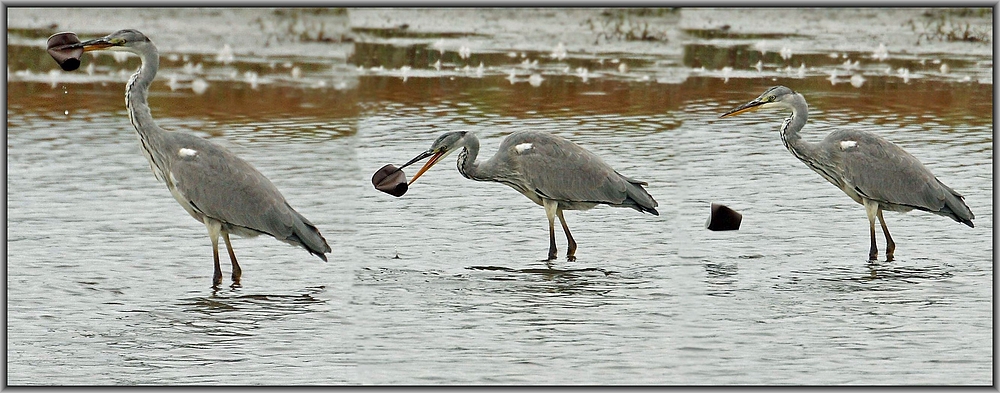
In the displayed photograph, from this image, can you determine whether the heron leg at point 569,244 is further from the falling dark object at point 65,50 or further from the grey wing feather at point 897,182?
the falling dark object at point 65,50

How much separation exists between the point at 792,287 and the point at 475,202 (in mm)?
2725

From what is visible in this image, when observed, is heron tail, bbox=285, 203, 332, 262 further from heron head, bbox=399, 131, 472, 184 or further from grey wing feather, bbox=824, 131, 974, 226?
grey wing feather, bbox=824, 131, 974, 226

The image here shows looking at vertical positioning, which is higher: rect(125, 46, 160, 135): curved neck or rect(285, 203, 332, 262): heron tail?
rect(125, 46, 160, 135): curved neck

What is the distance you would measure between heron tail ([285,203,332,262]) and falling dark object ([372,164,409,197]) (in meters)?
0.99

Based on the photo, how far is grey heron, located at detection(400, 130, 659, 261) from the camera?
8875mm

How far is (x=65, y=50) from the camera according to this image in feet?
25.9

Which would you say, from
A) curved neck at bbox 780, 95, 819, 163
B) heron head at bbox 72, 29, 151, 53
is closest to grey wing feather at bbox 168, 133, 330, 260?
heron head at bbox 72, 29, 151, 53

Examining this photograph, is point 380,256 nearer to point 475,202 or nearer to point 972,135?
point 475,202

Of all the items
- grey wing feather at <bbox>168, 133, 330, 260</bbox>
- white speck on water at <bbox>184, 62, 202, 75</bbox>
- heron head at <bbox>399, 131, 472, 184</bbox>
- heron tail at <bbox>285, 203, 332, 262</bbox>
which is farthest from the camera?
white speck on water at <bbox>184, 62, 202, 75</bbox>

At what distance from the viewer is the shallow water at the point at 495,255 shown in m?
6.43

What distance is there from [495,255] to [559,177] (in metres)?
0.66

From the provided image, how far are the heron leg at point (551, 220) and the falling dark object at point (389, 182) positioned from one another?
0.86m

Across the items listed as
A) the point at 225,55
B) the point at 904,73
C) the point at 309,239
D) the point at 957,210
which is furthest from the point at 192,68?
the point at 957,210

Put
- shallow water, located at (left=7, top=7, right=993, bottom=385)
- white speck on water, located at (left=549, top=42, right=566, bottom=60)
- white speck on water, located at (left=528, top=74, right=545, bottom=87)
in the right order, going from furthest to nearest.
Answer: white speck on water, located at (left=549, top=42, right=566, bottom=60), white speck on water, located at (left=528, top=74, right=545, bottom=87), shallow water, located at (left=7, top=7, right=993, bottom=385)
